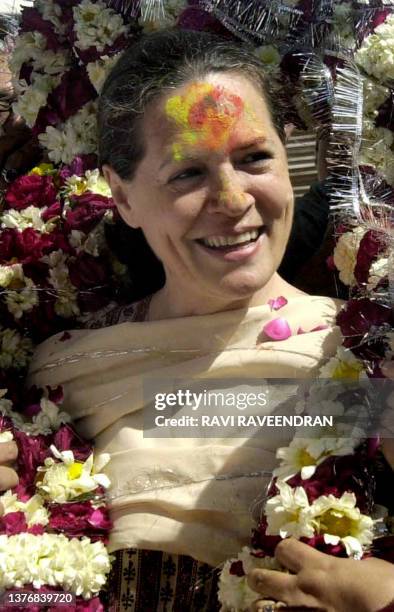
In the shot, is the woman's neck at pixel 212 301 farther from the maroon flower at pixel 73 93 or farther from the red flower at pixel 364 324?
the maroon flower at pixel 73 93

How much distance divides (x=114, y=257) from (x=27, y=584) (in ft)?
3.55

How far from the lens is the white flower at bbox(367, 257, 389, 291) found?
7.22 ft

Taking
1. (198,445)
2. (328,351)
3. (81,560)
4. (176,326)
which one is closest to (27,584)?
(81,560)

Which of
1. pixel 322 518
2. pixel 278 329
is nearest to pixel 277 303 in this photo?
pixel 278 329

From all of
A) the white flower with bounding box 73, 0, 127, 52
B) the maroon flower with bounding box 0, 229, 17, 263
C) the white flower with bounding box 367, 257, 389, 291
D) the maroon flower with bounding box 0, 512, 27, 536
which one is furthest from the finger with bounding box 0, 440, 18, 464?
the white flower with bounding box 73, 0, 127, 52

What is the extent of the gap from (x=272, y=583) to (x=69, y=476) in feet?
2.26

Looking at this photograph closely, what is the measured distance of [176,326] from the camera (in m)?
2.43

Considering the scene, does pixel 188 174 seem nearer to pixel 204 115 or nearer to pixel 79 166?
pixel 204 115

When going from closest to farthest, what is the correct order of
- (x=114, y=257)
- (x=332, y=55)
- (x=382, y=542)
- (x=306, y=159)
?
(x=382, y=542) → (x=332, y=55) → (x=114, y=257) → (x=306, y=159)

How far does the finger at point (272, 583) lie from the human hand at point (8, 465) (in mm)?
738

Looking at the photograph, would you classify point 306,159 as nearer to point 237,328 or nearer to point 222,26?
point 222,26

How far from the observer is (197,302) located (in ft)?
8.05

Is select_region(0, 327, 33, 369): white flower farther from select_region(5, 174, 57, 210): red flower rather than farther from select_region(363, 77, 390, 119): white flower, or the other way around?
select_region(363, 77, 390, 119): white flower

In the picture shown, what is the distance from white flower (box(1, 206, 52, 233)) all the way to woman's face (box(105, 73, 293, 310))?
674mm
